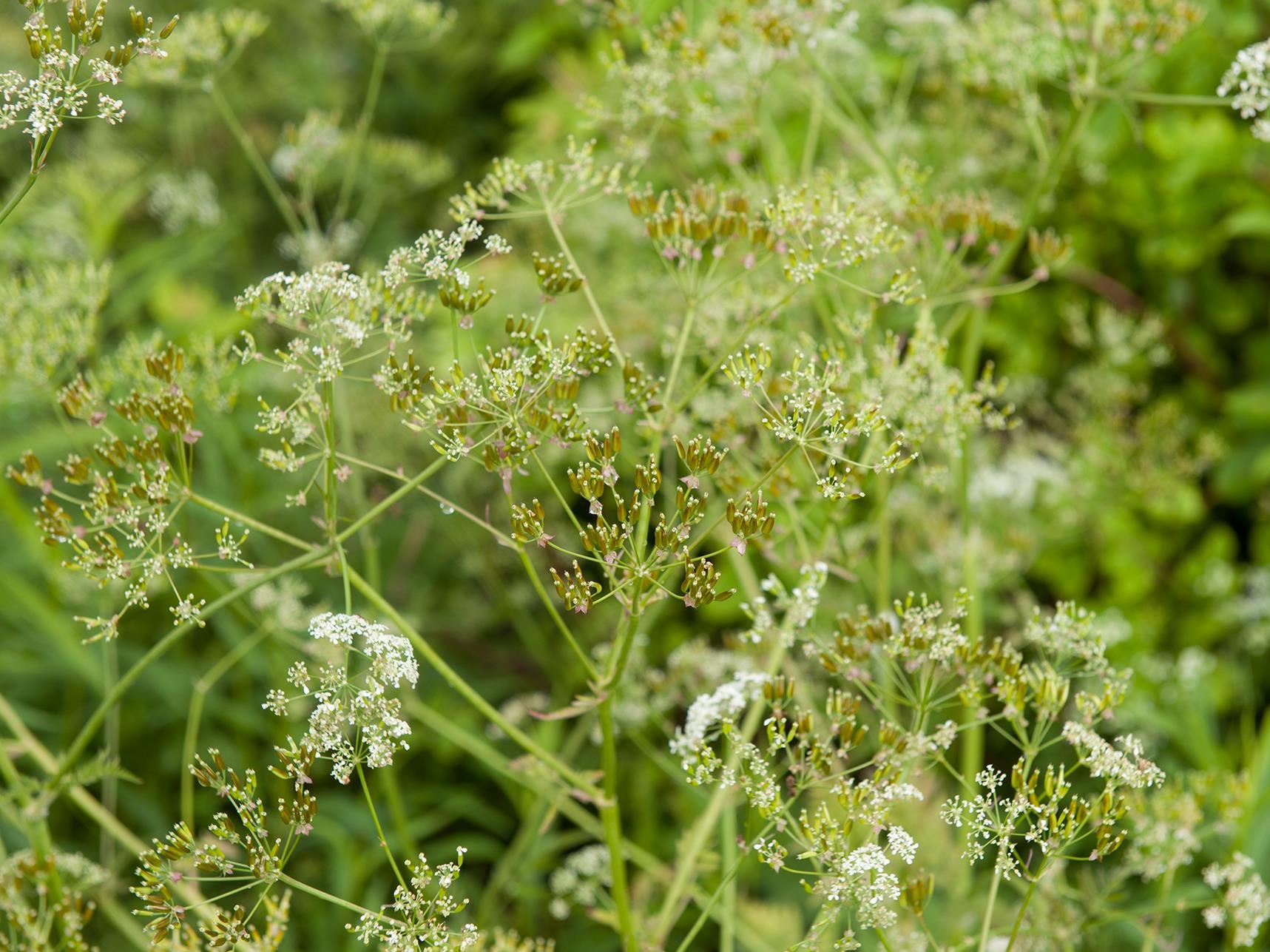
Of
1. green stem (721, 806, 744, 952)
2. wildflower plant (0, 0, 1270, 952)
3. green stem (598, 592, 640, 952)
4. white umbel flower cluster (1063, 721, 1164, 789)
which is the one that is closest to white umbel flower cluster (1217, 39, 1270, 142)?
wildflower plant (0, 0, 1270, 952)

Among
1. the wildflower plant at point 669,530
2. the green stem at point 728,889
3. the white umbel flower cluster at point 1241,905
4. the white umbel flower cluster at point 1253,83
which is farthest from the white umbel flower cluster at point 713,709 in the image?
the white umbel flower cluster at point 1253,83

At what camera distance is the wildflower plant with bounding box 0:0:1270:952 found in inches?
57.5

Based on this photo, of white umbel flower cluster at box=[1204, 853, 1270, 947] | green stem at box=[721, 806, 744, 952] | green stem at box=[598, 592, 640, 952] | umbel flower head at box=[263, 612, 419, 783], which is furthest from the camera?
green stem at box=[721, 806, 744, 952]

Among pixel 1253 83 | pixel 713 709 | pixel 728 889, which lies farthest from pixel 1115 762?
pixel 1253 83

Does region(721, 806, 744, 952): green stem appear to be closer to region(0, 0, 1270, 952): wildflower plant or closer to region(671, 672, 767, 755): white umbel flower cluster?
region(0, 0, 1270, 952): wildflower plant

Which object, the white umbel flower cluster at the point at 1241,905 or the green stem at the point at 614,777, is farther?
the white umbel flower cluster at the point at 1241,905

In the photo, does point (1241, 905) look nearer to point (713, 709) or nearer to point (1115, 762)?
point (1115, 762)

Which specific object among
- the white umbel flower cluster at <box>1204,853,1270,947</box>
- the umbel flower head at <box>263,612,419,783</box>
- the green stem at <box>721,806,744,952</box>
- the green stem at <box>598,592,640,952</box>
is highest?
the umbel flower head at <box>263,612,419,783</box>

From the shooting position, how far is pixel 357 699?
4.33 ft

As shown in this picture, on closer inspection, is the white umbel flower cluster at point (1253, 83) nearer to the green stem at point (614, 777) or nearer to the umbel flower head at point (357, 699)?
the green stem at point (614, 777)

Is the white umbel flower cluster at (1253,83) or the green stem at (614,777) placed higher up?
the white umbel flower cluster at (1253,83)

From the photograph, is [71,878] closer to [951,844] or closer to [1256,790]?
[951,844]

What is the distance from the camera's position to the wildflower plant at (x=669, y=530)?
1461mm

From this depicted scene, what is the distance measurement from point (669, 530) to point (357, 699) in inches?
16.5
